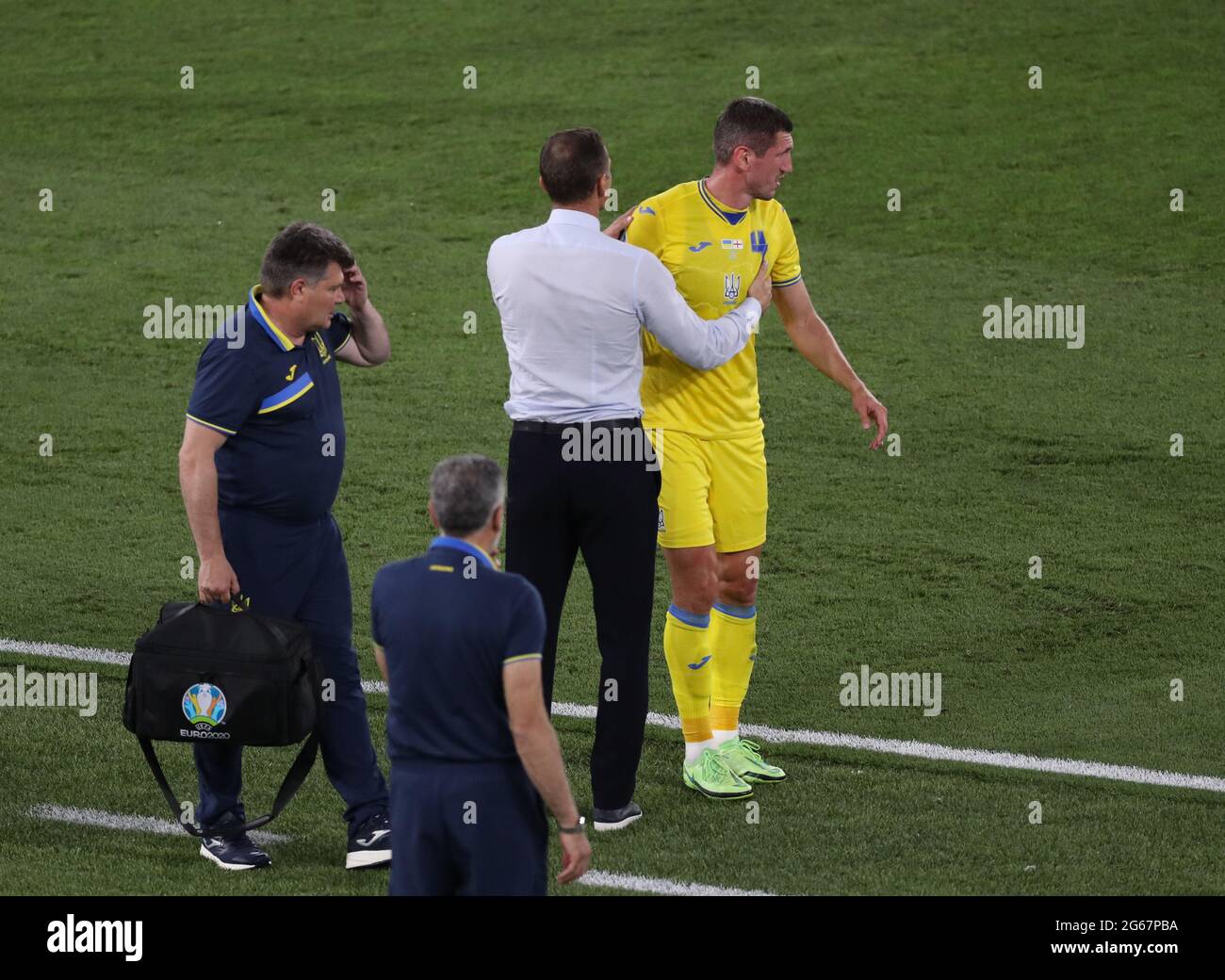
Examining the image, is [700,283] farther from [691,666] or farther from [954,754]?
[954,754]

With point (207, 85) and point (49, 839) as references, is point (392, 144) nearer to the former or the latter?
point (207, 85)

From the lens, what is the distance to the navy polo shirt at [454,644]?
13.5 feet

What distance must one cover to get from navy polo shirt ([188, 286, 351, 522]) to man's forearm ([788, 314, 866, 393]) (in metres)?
1.86

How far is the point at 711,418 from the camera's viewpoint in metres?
6.37

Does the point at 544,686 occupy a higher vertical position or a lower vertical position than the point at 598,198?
lower

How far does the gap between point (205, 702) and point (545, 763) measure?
1624 millimetres

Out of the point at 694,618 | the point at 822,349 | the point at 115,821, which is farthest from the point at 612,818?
the point at 822,349

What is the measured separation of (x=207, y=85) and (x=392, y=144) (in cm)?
300

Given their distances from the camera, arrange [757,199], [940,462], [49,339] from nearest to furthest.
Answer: [757,199], [940,462], [49,339]

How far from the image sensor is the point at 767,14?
68.5 feet

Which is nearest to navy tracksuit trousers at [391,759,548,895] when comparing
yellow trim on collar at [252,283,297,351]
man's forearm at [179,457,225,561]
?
man's forearm at [179,457,225,561]

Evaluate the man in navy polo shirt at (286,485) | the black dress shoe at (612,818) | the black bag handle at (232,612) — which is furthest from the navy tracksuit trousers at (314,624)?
the black dress shoe at (612,818)
